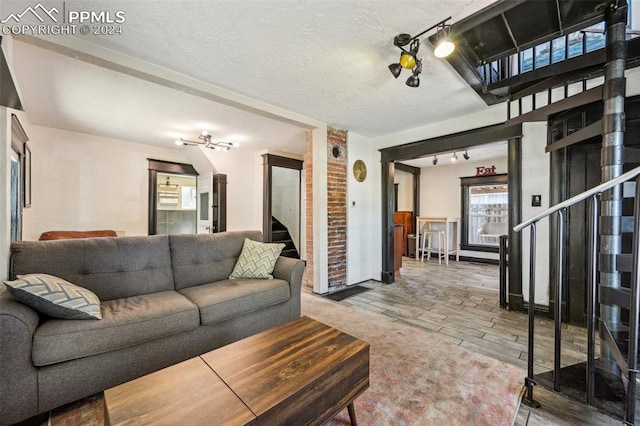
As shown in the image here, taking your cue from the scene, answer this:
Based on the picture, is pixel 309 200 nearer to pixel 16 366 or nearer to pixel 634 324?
pixel 16 366

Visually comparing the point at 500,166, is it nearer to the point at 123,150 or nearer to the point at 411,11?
the point at 411,11

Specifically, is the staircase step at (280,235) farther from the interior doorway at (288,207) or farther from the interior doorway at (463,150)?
the interior doorway at (463,150)

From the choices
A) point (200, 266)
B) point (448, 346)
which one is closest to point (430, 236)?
point (448, 346)

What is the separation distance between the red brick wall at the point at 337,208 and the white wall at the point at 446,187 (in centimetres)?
342

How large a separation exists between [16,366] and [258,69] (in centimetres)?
251

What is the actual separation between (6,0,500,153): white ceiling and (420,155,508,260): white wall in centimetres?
335

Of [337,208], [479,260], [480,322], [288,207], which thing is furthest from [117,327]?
[479,260]

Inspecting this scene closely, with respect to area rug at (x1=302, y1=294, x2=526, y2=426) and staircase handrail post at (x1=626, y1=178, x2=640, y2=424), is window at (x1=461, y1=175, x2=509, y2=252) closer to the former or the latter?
area rug at (x1=302, y1=294, x2=526, y2=426)

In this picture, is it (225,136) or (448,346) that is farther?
(225,136)

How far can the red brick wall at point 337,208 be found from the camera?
385 cm

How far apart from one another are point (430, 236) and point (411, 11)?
5.97 meters

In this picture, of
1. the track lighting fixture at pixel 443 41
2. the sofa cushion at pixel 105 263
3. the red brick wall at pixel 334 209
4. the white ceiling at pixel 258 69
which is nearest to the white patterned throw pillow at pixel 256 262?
the sofa cushion at pixel 105 263

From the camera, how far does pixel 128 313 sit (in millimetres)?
1697

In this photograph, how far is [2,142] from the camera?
5.41 feet
